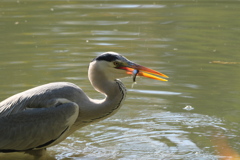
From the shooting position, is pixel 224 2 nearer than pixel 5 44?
No

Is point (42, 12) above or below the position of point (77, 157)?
above

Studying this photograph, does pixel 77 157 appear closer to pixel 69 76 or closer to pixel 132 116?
pixel 132 116

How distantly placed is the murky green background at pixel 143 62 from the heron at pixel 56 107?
0.55 meters

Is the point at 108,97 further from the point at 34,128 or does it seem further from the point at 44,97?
the point at 34,128

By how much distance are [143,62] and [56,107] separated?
459cm

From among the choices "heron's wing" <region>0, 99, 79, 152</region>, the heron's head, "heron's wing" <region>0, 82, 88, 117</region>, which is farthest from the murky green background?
the heron's head

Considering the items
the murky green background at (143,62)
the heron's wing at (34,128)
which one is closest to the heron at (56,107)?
the heron's wing at (34,128)

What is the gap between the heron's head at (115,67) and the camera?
7176 mm

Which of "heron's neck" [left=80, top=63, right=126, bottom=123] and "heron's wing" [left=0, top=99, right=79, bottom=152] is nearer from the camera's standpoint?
"heron's wing" [left=0, top=99, right=79, bottom=152]

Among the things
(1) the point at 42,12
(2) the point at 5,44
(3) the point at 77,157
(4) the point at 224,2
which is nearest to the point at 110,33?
(2) the point at 5,44

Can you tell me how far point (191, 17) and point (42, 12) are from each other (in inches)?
178

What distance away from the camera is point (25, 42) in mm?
13602

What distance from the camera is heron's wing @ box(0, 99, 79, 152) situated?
7191 mm

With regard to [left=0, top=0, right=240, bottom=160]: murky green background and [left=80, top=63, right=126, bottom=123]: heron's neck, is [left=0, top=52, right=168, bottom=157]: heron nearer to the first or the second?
[left=80, top=63, right=126, bottom=123]: heron's neck
